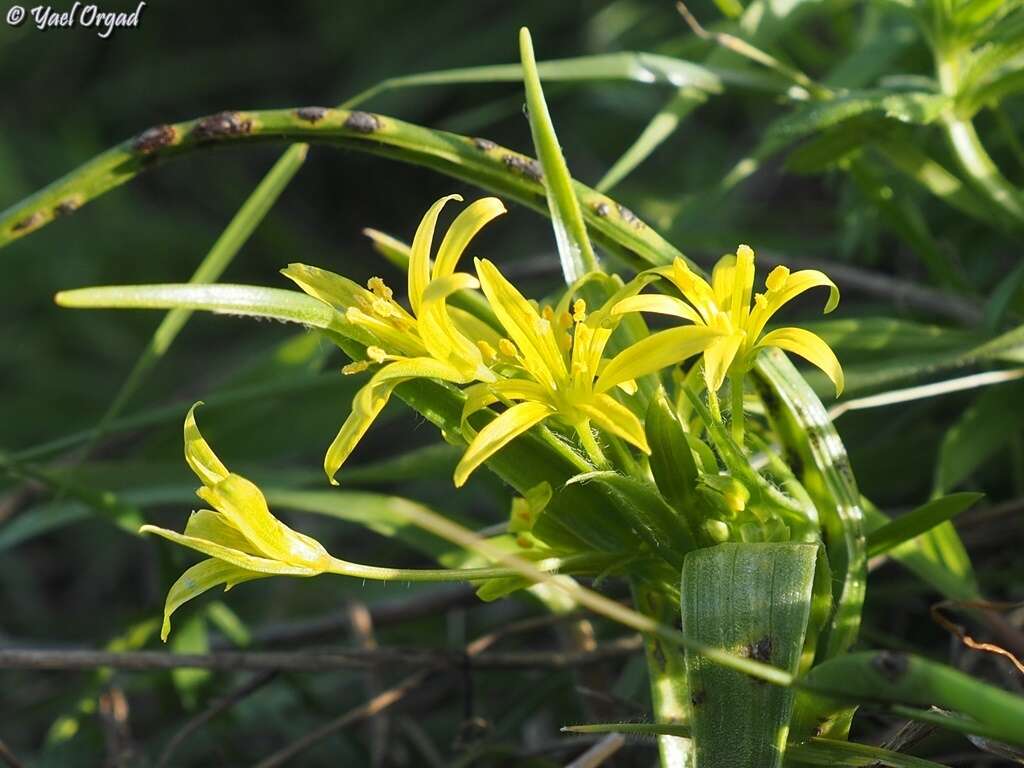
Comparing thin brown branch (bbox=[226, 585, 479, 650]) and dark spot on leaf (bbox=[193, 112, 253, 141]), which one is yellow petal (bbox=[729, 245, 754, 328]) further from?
thin brown branch (bbox=[226, 585, 479, 650])

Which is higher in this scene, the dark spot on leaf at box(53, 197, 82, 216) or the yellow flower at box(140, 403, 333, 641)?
the dark spot on leaf at box(53, 197, 82, 216)

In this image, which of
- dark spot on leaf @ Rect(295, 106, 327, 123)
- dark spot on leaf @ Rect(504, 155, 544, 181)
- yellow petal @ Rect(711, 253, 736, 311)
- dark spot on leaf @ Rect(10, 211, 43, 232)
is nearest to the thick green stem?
yellow petal @ Rect(711, 253, 736, 311)

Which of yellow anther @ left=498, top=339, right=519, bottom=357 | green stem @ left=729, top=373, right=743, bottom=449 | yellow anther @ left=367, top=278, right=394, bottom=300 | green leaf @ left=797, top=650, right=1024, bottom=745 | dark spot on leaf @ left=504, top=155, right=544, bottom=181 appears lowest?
green leaf @ left=797, top=650, right=1024, bottom=745

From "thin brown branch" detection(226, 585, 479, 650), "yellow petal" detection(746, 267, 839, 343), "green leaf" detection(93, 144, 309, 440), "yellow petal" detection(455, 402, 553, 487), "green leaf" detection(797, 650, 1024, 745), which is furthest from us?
"thin brown branch" detection(226, 585, 479, 650)

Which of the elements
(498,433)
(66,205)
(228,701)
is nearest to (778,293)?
(498,433)

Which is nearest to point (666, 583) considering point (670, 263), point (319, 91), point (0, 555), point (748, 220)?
point (670, 263)

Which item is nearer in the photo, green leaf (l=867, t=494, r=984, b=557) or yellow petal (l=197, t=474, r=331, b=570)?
yellow petal (l=197, t=474, r=331, b=570)

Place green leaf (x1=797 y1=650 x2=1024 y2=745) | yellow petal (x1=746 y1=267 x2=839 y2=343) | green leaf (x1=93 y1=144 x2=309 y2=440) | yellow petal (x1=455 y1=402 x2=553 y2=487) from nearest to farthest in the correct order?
green leaf (x1=797 y1=650 x2=1024 y2=745)
yellow petal (x1=455 y1=402 x2=553 y2=487)
yellow petal (x1=746 y1=267 x2=839 y2=343)
green leaf (x1=93 y1=144 x2=309 y2=440)

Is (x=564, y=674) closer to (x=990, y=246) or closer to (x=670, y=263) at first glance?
(x=670, y=263)
